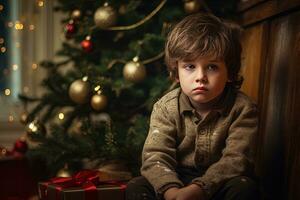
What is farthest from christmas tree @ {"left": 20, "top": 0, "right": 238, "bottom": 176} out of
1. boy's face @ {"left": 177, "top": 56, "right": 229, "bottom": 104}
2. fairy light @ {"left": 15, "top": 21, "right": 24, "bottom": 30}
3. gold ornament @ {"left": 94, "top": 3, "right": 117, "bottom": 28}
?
fairy light @ {"left": 15, "top": 21, "right": 24, "bottom": 30}

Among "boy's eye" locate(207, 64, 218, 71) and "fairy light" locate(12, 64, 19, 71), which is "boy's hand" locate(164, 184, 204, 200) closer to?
"boy's eye" locate(207, 64, 218, 71)

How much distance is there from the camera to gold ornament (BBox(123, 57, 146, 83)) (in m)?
2.03

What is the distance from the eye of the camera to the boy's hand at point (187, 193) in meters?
1.22

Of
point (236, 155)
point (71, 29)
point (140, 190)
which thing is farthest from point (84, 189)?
point (71, 29)

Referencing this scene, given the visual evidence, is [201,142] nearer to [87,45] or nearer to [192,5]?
[192,5]

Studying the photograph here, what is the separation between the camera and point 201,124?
4.51 feet

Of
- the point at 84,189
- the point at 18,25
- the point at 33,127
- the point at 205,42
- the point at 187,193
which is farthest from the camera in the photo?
the point at 18,25

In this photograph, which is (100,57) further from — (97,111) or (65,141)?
(65,141)

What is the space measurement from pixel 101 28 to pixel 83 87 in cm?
30

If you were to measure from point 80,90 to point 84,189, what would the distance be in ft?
2.14

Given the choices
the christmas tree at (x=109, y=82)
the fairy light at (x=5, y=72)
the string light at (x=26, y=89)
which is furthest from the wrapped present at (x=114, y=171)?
the fairy light at (x=5, y=72)

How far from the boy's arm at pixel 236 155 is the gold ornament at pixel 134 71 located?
75 centimetres

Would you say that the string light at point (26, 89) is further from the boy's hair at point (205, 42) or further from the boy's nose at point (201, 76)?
the boy's nose at point (201, 76)

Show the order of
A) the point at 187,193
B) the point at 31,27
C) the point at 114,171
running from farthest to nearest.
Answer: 1. the point at 31,27
2. the point at 114,171
3. the point at 187,193
